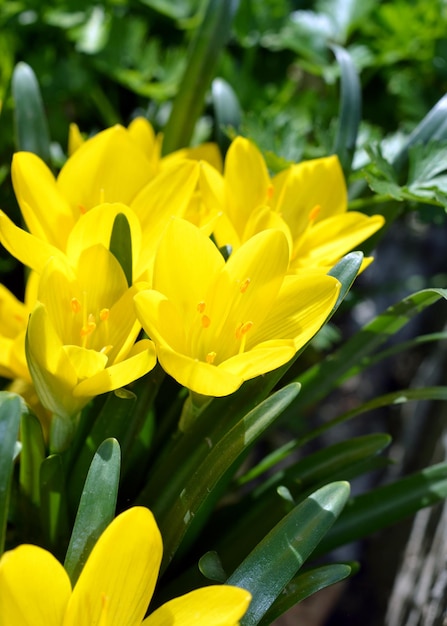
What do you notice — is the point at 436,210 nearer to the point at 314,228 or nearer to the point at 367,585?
the point at 314,228

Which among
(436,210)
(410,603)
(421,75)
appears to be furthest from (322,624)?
(421,75)

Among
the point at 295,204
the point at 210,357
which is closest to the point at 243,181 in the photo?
the point at 295,204

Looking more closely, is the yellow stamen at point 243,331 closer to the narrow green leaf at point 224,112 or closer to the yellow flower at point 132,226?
the yellow flower at point 132,226

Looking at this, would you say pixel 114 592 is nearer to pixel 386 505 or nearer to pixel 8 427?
pixel 8 427

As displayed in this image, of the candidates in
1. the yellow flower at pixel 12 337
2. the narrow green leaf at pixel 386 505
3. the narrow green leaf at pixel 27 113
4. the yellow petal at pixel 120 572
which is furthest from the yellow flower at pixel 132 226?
the narrow green leaf at pixel 386 505

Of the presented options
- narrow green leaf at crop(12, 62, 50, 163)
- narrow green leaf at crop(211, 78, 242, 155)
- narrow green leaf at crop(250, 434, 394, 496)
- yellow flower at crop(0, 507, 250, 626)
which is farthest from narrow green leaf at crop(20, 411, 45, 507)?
narrow green leaf at crop(211, 78, 242, 155)
